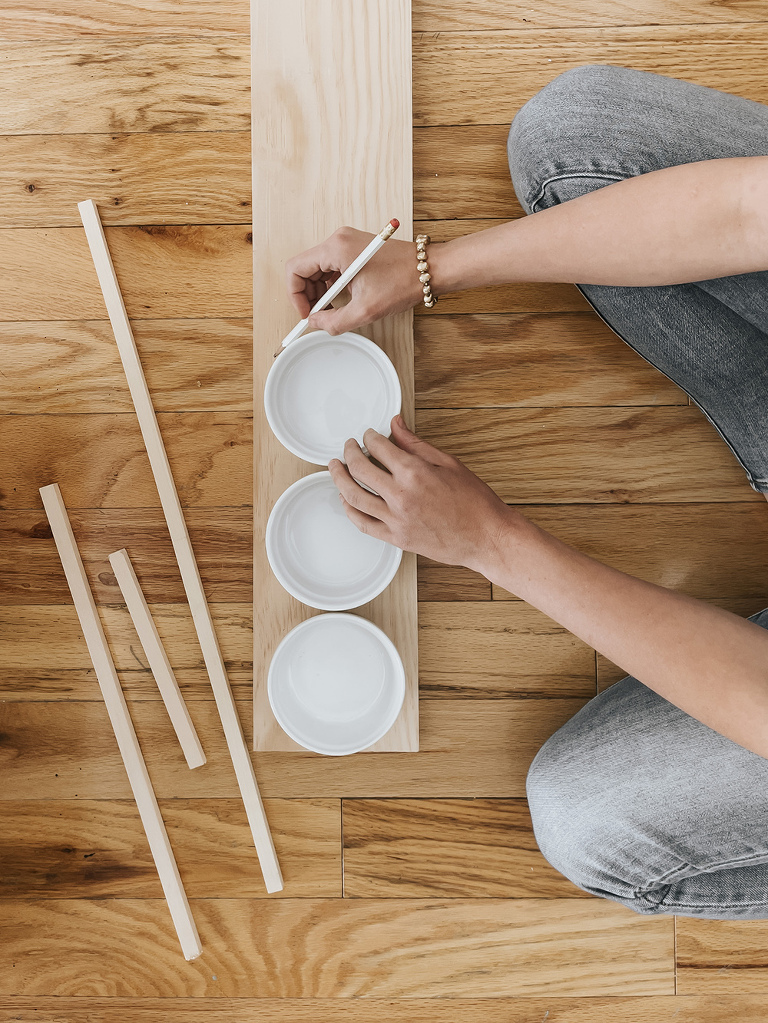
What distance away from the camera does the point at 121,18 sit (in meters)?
0.94

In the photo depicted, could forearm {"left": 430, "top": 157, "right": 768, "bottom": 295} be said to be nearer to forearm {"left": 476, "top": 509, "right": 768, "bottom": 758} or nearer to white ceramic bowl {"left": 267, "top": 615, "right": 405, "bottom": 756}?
forearm {"left": 476, "top": 509, "right": 768, "bottom": 758}

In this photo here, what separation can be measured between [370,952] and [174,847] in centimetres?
29

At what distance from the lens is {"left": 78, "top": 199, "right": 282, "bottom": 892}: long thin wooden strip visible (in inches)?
35.8

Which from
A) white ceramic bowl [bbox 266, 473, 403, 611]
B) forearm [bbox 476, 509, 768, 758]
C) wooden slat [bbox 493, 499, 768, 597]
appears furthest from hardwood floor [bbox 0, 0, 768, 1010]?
forearm [bbox 476, 509, 768, 758]

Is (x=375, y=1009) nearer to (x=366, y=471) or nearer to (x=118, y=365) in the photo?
(x=366, y=471)

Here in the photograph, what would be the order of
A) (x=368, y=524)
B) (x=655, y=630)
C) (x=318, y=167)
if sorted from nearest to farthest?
(x=655, y=630), (x=368, y=524), (x=318, y=167)

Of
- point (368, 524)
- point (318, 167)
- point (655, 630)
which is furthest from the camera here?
point (318, 167)

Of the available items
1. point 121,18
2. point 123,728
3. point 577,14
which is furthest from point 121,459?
point 577,14

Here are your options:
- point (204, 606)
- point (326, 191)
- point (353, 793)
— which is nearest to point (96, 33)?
point (326, 191)

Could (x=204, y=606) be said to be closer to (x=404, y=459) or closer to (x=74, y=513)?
(x=74, y=513)

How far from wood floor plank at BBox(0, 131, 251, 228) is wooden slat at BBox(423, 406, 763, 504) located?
1.30ft

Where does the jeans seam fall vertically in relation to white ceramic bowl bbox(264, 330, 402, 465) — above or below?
above

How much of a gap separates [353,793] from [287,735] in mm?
125

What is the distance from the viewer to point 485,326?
0.93m
